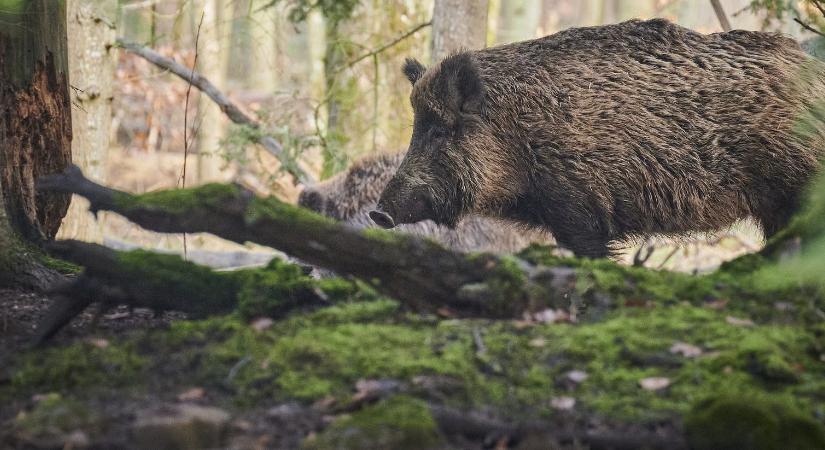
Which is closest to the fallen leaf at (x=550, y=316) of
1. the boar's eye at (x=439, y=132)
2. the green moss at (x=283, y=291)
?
the green moss at (x=283, y=291)

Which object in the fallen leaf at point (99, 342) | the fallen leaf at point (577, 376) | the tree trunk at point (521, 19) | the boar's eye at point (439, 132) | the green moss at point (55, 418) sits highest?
the tree trunk at point (521, 19)

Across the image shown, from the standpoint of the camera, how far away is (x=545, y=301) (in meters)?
4.51

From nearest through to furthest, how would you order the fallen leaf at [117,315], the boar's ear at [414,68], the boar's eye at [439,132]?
the fallen leaf at [117,315] < the boar's eye at [439,132] < the boar's ear at [414,68]

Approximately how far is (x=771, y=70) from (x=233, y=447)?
4845mm

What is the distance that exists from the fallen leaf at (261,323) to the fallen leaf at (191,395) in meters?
0.62

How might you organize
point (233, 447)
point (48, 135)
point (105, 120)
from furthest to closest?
point (105, 120) → point (48, 135) → point (233, 447)

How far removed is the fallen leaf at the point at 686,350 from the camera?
400 centimetres

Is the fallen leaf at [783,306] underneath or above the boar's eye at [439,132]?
underneath

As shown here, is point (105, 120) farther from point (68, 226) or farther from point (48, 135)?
point (48, 135)

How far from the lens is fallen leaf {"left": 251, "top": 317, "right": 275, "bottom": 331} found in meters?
4.34

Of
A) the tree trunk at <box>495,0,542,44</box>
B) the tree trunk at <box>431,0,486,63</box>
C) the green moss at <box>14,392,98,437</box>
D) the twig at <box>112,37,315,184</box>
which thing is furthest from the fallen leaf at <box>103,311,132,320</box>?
the tree trunk at <box>495,0,542,44</box>

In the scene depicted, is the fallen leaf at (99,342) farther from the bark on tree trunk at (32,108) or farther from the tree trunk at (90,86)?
the tree trunk at (90,86)

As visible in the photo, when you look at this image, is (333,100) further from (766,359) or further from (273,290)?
(766,359)

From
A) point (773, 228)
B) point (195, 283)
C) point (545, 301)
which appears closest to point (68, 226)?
point (195, 283)
